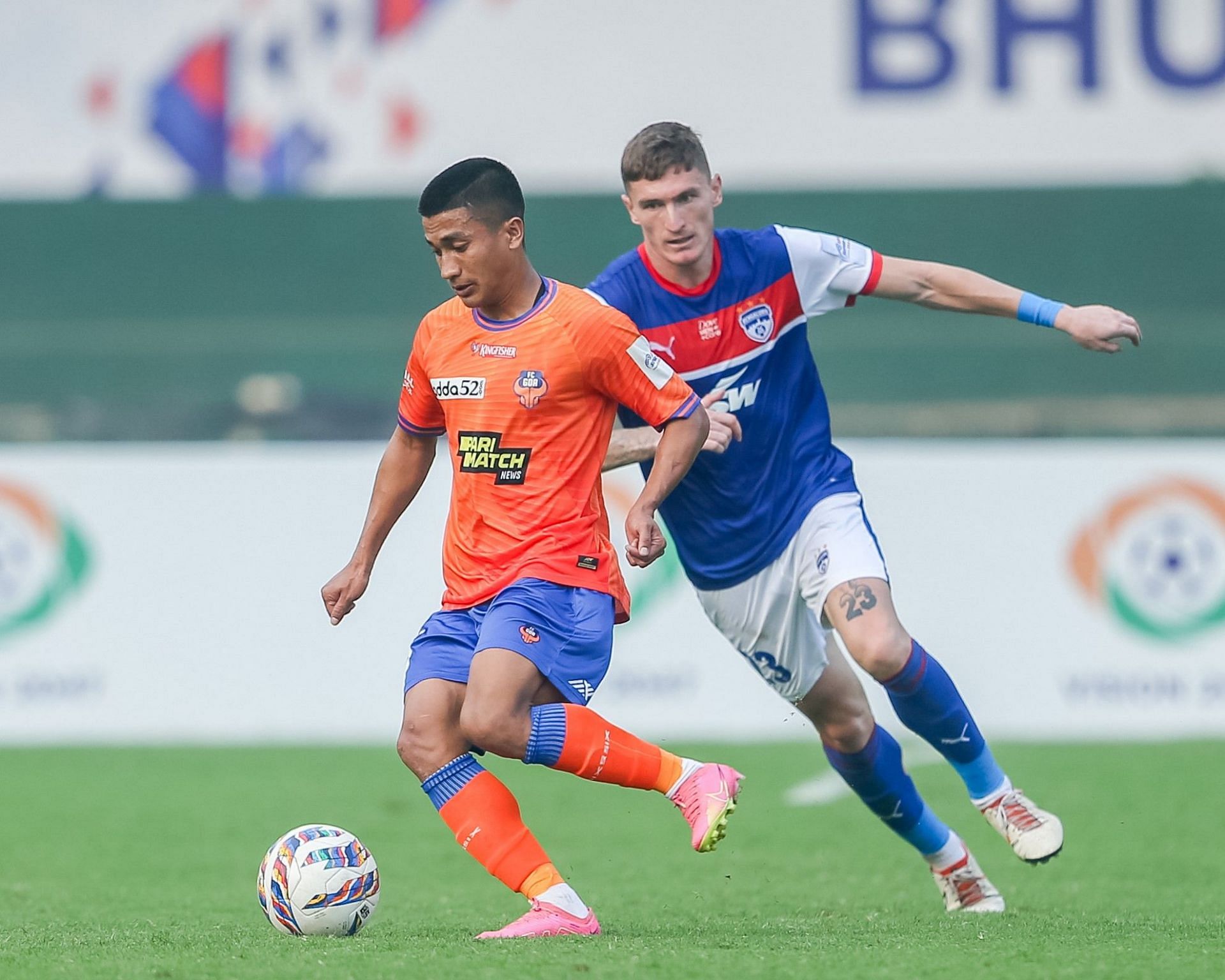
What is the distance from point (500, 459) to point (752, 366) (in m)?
1.17

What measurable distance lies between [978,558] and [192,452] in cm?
497

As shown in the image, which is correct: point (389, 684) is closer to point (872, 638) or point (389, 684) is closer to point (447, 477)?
point (447, 477)

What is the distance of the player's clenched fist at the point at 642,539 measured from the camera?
493 centimetres

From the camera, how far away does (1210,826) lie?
826cm

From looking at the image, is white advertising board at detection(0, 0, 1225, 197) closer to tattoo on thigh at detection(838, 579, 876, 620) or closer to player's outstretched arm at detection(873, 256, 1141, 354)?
player's outstretched arm at detection(873, 256, 1141, 354)

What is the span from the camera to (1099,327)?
214 inches

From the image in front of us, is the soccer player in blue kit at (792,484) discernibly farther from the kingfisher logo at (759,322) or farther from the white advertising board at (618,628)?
the white advertising board at (618,628)

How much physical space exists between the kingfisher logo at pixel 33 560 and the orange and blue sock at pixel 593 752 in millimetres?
6841

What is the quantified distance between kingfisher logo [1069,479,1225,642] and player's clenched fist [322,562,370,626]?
22.1 ft

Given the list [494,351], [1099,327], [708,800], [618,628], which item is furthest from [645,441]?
[618,628]

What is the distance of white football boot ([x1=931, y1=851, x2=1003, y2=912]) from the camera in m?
6.19

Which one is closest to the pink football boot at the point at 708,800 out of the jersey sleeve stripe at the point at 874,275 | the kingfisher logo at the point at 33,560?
the jersey sleeve stripe at the point at 874,275

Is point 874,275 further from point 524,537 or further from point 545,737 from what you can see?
point 545,737

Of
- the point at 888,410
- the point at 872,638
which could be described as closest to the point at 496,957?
the point at 872,638
